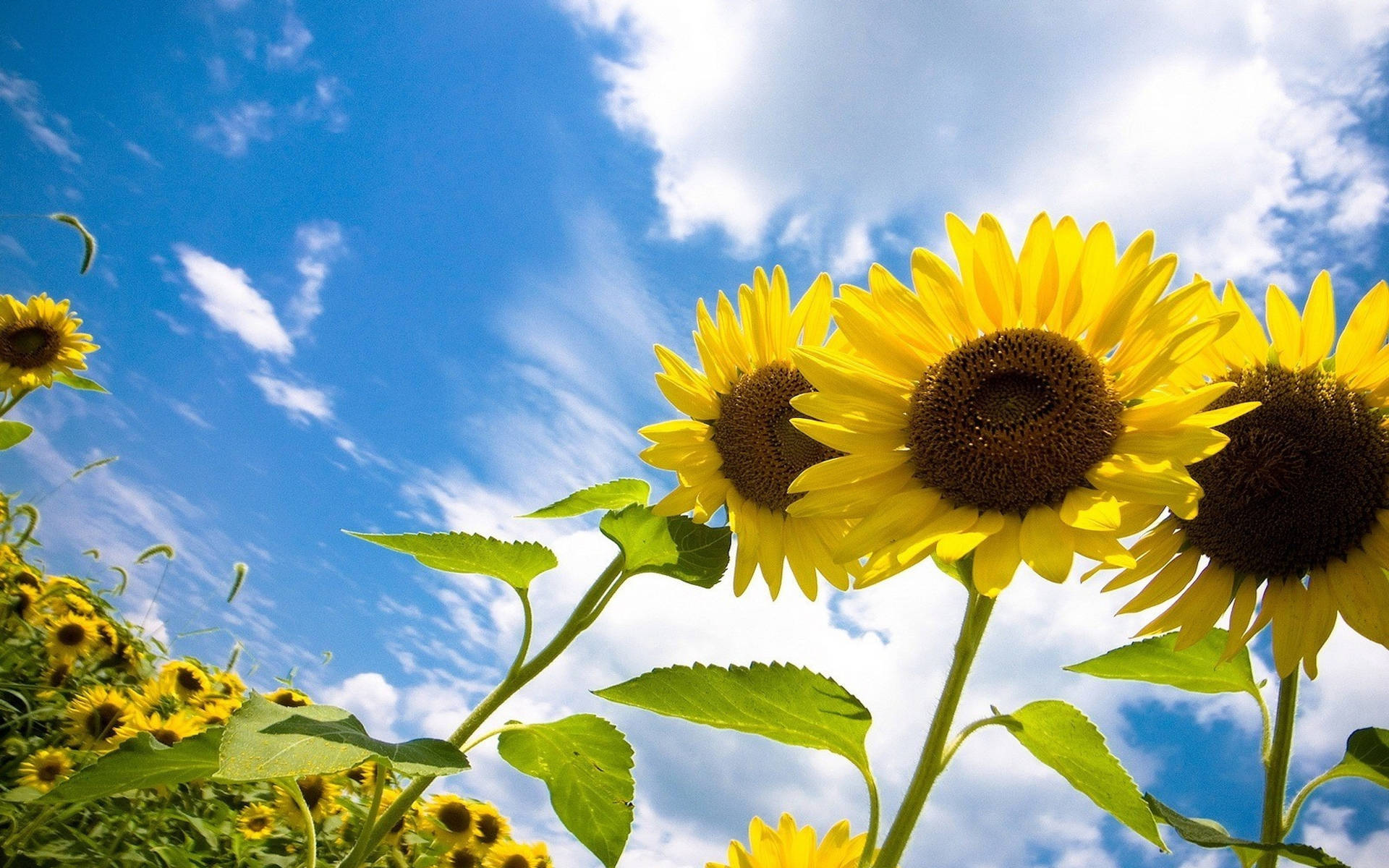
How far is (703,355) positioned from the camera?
206cm

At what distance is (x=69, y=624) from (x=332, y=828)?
7.05 ft

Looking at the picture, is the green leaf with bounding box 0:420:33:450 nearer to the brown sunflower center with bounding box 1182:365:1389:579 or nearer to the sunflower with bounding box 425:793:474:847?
the sunflower with bounding box 425:793:474:847

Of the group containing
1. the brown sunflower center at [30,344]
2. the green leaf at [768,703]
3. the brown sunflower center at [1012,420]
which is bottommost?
the green leaf at [768,703]

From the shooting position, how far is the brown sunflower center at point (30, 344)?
4.91 metres

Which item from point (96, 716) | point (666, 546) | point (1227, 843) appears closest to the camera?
point (1227, 843)

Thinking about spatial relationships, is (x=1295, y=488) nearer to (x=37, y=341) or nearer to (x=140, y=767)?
(x=140, y=767)

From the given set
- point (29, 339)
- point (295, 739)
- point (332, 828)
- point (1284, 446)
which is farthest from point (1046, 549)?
point (29, 339)

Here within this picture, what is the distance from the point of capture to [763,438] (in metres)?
1.98

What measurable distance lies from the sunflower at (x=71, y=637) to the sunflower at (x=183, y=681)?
508 mm

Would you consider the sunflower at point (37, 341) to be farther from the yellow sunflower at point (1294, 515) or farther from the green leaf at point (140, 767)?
the yellow sunflower at point (1294, 515)

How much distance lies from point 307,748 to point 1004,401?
1.14 metres

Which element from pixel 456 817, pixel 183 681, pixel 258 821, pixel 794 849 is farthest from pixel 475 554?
pixel 183 681

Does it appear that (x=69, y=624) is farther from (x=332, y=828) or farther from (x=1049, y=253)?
(x=1049, y=253)

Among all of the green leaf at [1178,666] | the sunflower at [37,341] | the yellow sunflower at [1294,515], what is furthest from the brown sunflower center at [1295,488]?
the sunflower at [37,341]
